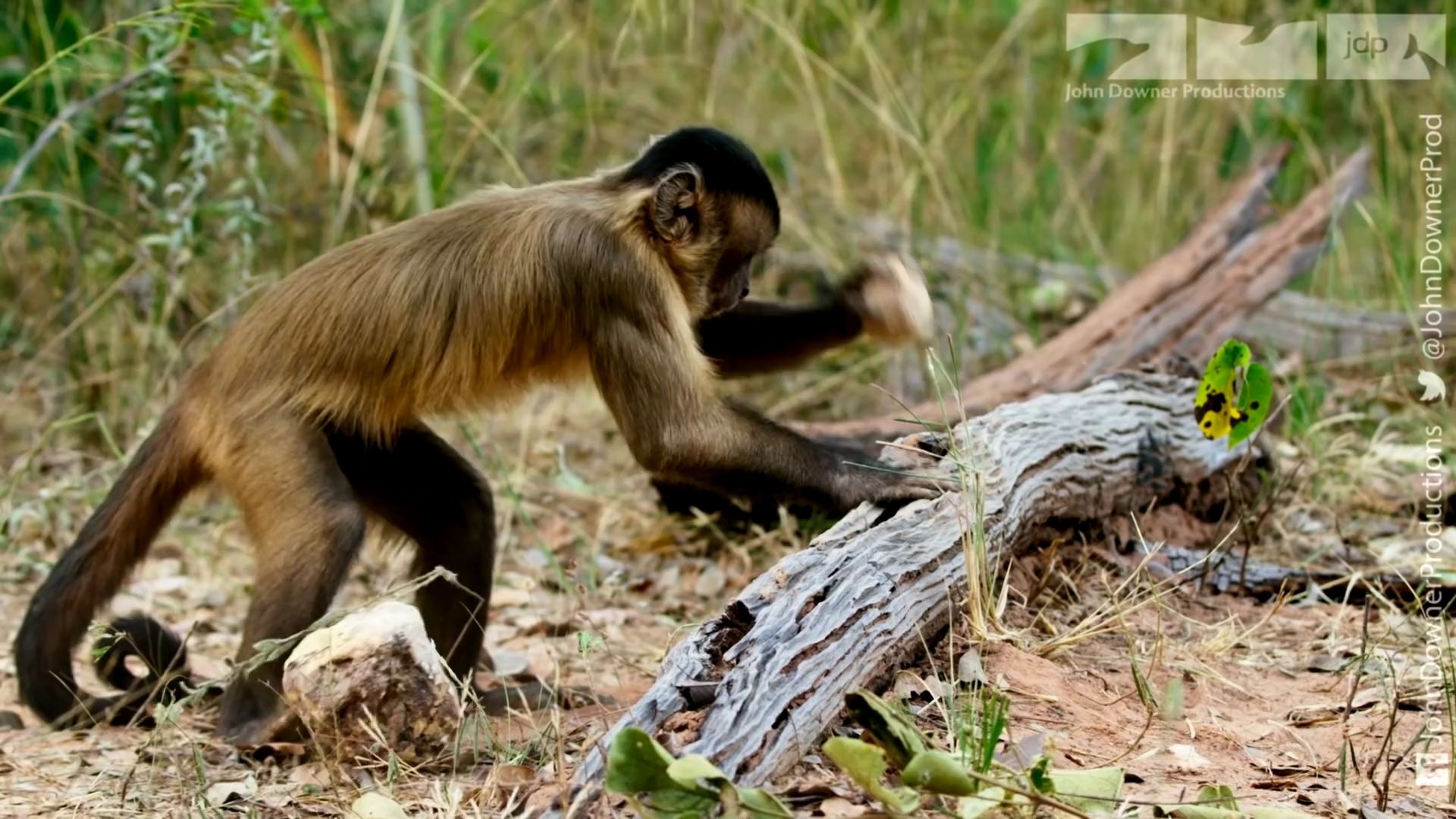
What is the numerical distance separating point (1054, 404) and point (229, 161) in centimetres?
412

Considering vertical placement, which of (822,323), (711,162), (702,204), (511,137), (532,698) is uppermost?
(511,137)

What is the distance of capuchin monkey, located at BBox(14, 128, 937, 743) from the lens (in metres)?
3.57

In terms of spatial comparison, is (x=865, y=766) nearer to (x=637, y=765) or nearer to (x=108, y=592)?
(x=637, y=765)

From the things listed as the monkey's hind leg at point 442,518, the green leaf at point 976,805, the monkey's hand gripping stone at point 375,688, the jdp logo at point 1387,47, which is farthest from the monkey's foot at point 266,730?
the jdp logo at point 1387,47

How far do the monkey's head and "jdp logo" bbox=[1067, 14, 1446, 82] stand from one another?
4.01 metres

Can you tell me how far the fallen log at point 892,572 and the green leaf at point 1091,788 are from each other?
0.44 m

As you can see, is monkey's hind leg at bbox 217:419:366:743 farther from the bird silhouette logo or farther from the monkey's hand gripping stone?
the bird silhouette logo

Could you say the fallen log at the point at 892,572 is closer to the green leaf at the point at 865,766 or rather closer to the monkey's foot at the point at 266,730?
the green leaf at the point at 865,766

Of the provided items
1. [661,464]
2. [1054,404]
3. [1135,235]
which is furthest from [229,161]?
[1135,235]

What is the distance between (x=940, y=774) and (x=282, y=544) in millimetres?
2016

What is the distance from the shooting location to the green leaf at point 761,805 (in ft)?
7.11

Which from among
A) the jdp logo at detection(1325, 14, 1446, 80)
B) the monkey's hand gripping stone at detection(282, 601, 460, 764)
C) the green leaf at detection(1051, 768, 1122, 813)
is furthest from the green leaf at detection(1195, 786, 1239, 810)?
the jdp logo at detection(1325, 14, 1446, 80)

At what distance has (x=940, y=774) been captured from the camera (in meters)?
2.17

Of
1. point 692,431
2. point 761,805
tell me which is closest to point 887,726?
point 761,805
